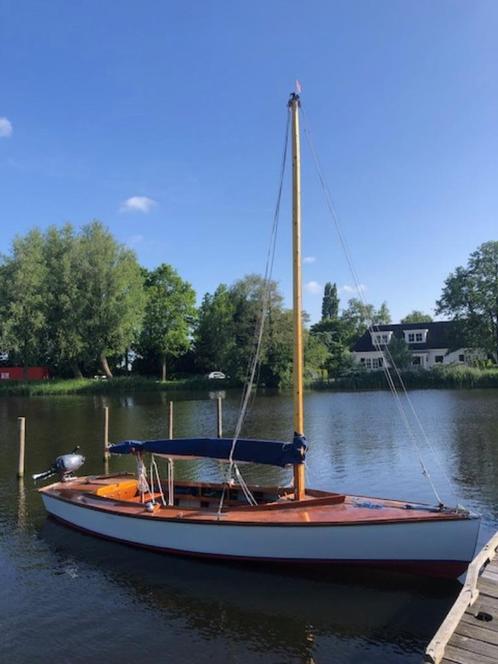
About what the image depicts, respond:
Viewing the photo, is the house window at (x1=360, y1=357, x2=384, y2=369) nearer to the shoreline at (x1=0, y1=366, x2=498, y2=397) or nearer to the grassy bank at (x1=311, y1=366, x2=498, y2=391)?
the grassy bank at (x1=311, y1=366, x2=498, y2=391)

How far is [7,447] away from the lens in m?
27.2

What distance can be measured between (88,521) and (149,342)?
6181 cm

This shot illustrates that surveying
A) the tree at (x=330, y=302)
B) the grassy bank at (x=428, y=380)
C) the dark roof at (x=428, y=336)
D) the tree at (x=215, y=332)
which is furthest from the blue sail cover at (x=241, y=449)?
the tree at (x=330, y=302)

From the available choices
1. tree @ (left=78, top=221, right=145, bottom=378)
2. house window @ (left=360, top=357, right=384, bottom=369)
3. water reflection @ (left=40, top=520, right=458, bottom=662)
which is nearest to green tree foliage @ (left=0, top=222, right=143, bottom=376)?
tree @ (left=78, top=221, right=145, bottom=378)

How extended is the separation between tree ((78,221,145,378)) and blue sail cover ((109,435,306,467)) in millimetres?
48840

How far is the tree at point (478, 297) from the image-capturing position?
6781cm

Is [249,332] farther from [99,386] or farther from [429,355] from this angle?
[429,355]

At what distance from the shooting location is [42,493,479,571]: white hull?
10.1m

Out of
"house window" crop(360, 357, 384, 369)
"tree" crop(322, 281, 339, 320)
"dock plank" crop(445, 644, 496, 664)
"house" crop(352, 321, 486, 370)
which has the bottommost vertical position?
"dock plank" crop(445, 644, 496, 664)

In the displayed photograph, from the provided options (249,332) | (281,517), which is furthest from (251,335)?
(281,517)

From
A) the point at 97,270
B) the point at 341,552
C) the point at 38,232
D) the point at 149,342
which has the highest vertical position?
the point at 38,232

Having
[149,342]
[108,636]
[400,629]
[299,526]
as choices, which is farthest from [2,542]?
[149,342]

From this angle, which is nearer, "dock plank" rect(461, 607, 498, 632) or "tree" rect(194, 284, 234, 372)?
"dock plank" rect(461, 607, 498, 632)

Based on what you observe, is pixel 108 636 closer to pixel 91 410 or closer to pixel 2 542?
pixel 2 542
